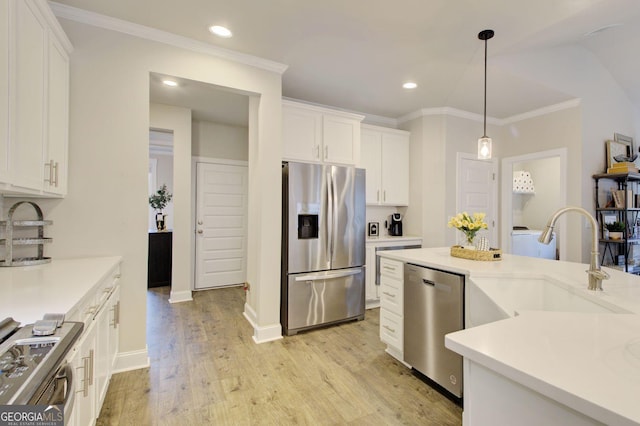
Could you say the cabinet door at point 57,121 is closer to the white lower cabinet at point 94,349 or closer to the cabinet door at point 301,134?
the white lower cabinet at point 94,349

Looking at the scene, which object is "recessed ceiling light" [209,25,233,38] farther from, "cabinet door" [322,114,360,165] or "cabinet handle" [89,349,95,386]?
"cabinet handle" [89,349,95,386]

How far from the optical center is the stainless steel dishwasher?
1.87 m

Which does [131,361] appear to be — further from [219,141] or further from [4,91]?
[219,141]

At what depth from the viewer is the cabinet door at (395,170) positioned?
4191 millimetres

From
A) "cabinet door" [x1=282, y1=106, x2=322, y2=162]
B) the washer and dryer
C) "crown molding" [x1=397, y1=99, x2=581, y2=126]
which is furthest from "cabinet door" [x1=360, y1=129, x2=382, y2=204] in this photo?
the washer and dryer

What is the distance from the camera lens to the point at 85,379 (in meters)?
1.28

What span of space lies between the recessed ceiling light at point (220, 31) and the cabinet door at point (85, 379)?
87.6 inches

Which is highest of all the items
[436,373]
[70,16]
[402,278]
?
[70,16]

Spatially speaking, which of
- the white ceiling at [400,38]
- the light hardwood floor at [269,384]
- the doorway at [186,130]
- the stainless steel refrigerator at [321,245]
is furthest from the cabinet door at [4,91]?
the doorway at [186,130]

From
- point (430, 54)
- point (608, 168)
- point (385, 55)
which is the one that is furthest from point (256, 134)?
point (608, 168)

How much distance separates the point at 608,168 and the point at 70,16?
586 cm

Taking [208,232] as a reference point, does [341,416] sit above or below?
below

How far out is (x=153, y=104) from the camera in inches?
154

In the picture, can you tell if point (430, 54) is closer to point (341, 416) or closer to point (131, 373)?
point (341, 416)
